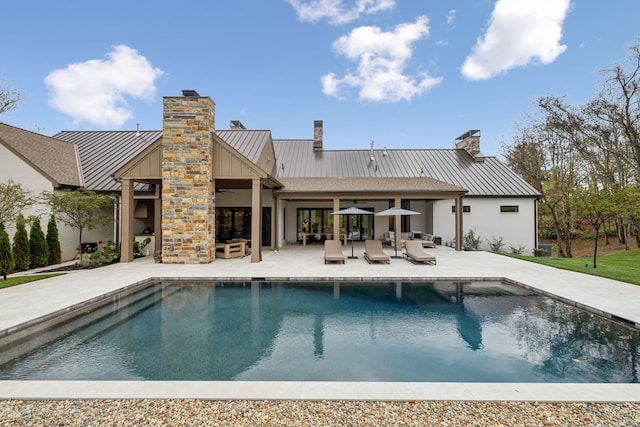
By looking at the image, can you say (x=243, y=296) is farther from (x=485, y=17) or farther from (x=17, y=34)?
(x=17, y=34)

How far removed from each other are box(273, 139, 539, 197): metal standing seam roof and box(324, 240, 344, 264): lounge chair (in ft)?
21.1

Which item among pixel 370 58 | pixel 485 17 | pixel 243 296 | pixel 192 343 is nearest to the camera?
pixel 192 343

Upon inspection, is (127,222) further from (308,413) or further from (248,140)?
(308,413)

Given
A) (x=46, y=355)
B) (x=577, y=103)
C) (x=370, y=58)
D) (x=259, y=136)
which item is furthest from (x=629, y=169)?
(x=46, y=355)

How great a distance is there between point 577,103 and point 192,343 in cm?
2298

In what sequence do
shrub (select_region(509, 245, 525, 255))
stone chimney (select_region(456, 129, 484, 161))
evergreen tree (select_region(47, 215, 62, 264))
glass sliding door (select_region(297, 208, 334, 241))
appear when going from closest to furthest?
evergreen tree (select_region(47, 215, 62, 264)), shrub (select_region(509, 245, 525, 255)), glass sliding door (select_region(297, 208, 334, 241)), stone chimney (select_region(456, 129, 484, 161))

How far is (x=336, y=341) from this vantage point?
193 inches

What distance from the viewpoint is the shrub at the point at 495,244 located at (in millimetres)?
16953

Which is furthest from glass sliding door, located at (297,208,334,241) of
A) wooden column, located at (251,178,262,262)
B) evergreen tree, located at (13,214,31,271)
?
evergreen tree, located at (13,214,31,271)

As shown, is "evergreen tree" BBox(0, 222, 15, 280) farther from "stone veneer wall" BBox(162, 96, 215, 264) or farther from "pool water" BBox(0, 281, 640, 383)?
"pool water" BBox(0, 281, 640, 383)

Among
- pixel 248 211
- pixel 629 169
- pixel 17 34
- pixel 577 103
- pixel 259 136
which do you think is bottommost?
pixel 248 211

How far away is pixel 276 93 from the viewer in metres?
27.1

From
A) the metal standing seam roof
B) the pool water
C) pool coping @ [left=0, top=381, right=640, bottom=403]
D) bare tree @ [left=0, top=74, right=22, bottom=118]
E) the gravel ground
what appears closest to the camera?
the gravel ground

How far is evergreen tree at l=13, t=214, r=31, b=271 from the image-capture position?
1034 centimetres
